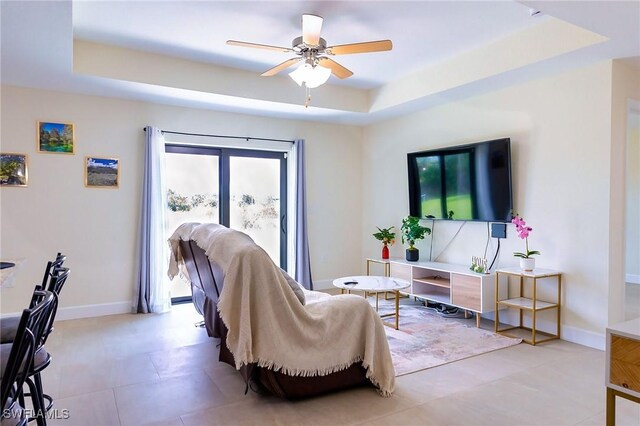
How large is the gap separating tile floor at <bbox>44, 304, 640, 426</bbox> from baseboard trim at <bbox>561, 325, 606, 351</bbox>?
0.32 ft

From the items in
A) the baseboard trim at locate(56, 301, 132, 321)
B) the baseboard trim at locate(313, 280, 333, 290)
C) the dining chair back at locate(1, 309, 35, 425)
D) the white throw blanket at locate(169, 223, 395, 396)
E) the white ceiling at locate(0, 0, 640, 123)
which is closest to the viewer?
the dining chair back at locate(1, 309, 35, 425)

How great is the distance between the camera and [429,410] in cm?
250

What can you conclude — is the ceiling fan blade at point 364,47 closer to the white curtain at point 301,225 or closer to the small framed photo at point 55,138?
the white curtain at point 301,225

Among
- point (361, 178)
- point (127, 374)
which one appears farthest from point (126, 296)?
point (361, 178)

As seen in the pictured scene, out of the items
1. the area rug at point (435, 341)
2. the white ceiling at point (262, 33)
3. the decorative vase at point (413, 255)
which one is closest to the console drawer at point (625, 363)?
the area rug at point (435, 341)

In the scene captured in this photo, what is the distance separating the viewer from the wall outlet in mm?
4387

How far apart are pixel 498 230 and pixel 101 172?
4.58 metres

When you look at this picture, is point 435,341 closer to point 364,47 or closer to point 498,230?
point 498,230

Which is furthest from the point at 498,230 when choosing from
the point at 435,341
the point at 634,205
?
the point at 634,205

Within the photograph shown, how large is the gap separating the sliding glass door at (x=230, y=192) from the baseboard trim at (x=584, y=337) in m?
3.63

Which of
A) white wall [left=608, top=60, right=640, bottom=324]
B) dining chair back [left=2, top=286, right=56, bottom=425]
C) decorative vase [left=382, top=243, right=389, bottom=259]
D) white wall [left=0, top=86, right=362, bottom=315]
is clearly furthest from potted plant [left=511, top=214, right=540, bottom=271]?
dining chair back [left=2, top=286, right=56, bottom=425]

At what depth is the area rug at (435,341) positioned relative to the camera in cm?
331

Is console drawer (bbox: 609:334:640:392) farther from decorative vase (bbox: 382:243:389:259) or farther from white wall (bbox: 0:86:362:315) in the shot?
white wall (bbox: 0:86:362:315)

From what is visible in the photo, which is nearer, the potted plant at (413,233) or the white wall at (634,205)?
the potted plant at (413,233)
